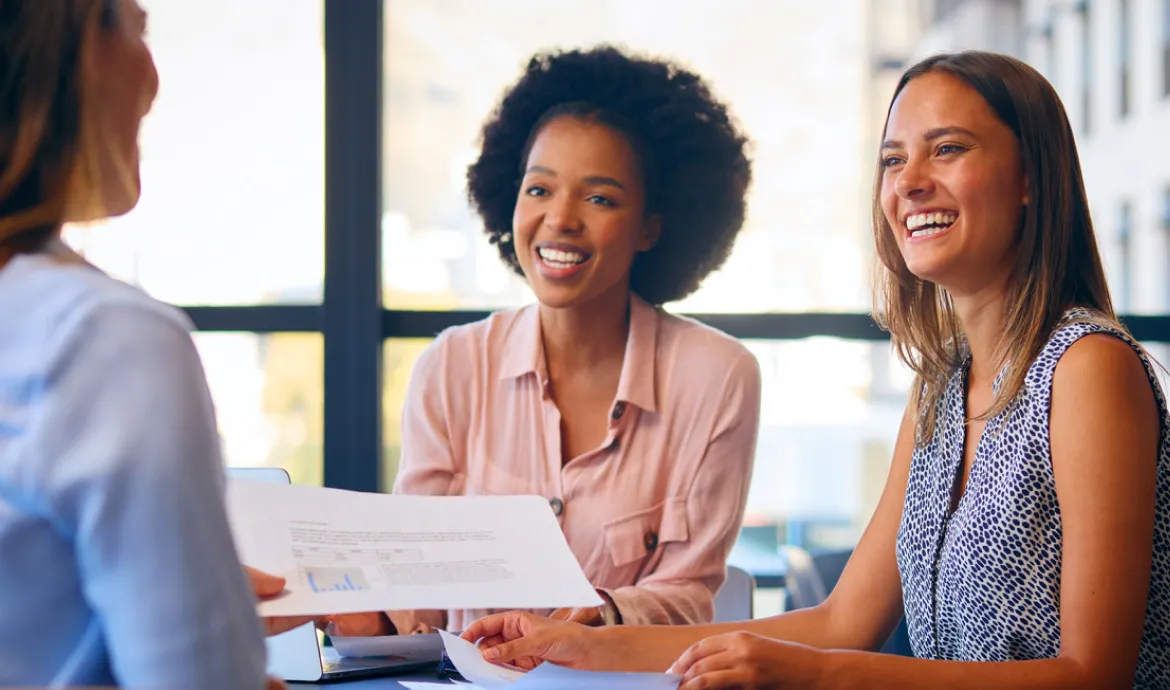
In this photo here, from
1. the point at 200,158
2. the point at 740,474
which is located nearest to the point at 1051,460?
the point at 740,474

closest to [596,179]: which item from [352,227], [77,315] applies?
[352,227]

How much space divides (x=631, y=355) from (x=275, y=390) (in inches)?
58.2

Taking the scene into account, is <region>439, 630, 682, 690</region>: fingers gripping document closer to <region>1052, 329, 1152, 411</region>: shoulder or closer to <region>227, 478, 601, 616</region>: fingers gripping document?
<region>227, 478, 601, 616</region>: fingers gripping document

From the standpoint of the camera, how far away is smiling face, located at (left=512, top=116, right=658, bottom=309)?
213cm

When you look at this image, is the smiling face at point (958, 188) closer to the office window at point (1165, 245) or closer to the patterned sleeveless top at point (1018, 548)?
the patterned sleeveless top at point (1018, 548)

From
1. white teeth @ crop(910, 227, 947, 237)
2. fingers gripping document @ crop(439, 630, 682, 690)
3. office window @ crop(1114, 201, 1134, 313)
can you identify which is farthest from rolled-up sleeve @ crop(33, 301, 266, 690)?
office window @ crop(1114, 201, 1134, 313)

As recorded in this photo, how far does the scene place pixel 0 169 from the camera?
0.73 m

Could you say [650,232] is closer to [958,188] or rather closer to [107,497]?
[958,188]

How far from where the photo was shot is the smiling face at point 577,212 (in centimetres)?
213

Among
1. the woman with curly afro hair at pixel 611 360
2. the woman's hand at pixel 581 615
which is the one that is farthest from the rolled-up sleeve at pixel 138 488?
the woman with curly afro hair at pixel 611 360

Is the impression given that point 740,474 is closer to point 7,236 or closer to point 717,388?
point 717,388

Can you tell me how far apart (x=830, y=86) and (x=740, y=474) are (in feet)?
5.49

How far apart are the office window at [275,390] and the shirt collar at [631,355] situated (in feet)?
3.72

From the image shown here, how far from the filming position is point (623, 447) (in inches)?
81.3
